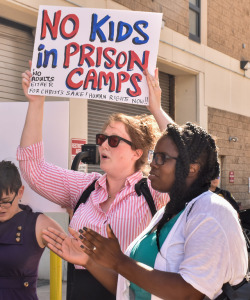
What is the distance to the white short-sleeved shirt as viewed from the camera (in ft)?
7.15

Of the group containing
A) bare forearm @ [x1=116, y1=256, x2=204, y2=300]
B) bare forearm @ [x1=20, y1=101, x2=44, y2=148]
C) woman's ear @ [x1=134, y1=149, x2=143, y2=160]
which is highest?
bare forearm @ [x1=20, y1=101, x2=44, y2=148]

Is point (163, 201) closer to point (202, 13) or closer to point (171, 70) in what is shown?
point (171, 70)

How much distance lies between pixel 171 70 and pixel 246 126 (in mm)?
4203

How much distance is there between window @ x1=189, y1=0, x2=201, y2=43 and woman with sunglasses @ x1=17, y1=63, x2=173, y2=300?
10.0m

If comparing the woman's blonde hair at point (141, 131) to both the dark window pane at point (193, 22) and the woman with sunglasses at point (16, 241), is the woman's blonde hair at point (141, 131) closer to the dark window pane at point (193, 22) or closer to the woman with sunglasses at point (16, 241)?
the woman with sunglasses at point (16, 241)

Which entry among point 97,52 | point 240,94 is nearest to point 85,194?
point 97,52

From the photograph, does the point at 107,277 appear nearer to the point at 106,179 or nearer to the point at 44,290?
the point at 106,179

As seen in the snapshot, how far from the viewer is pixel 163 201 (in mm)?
3301

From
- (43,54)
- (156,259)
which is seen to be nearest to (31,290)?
(156,259)

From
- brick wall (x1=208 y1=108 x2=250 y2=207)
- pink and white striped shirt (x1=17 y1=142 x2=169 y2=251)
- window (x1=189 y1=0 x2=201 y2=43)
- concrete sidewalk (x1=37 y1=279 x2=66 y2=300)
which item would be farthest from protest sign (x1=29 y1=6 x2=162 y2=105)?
brick wall (x1=208 y1=108 x2=250 y2=207)

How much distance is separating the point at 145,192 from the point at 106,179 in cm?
31

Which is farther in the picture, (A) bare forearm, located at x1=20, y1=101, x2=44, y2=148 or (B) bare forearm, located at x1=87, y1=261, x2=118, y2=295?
(A) bare forearm, located at x1=20, y1=101, x2=44, y2=148

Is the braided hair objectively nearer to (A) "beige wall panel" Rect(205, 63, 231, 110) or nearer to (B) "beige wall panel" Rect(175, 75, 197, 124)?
(B) "beige wall panel" Rect(175, 75, 197, 124)

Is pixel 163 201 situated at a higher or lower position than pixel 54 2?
lower
